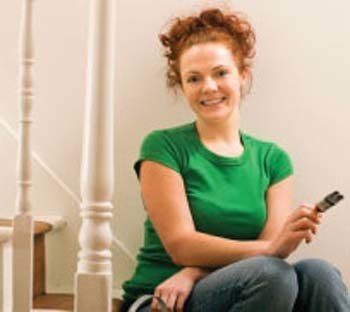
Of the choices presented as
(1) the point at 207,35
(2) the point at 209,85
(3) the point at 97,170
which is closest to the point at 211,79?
(2) the point at 209,85

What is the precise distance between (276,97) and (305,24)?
21cm

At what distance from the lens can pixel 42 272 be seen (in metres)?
1.80

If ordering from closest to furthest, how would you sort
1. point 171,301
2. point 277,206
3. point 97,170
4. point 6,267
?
point 97,170 < point 171,301 < point 6,267 < point 277,206

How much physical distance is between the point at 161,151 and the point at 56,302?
508 millimetres

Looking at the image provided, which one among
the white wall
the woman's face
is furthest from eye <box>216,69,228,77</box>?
the white wall

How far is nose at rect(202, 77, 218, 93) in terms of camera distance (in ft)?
5.18

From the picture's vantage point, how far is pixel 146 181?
1.53 m

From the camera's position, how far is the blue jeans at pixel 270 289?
1.26 meters

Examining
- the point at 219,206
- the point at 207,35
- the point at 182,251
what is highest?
the point at 207,35

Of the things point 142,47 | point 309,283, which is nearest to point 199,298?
point 309,283

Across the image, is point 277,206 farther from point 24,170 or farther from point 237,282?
point 24,170

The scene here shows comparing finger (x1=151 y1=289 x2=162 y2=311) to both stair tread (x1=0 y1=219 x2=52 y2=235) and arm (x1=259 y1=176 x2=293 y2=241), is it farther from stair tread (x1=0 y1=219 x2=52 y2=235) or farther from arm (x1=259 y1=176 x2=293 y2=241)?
stair tread (x1=0 y1=219 x2=52 y2=235)

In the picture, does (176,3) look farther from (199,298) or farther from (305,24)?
(199,298)

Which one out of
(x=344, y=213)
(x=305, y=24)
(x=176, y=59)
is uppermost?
(x=305, y=24)
